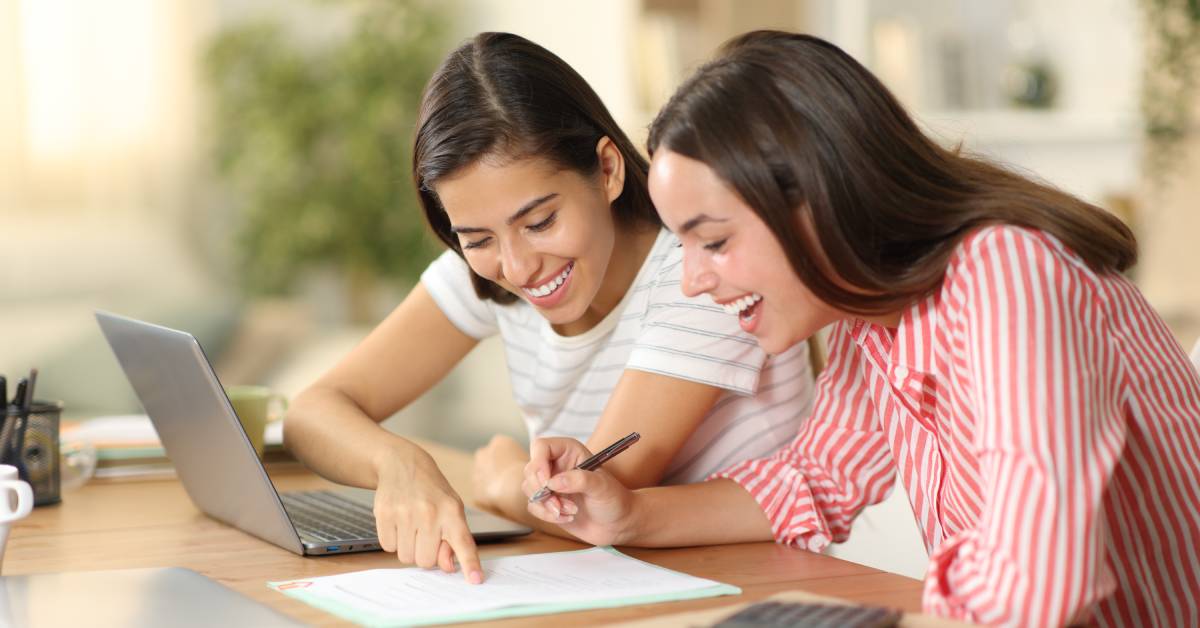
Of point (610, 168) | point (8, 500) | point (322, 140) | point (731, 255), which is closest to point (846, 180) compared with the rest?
point (731, 255)

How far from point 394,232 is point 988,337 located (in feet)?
11.1

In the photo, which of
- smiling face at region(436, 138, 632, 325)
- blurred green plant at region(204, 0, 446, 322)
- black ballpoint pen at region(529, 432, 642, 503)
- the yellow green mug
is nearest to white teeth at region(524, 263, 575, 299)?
smiling face at region(436, 138, 632, 325)

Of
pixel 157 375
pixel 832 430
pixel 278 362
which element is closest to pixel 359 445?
pixel 157 375

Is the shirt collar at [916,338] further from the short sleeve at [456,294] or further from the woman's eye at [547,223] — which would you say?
the short sleeve at [456,294]

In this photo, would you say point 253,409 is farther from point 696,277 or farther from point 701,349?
point 696,277

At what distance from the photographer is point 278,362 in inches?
148

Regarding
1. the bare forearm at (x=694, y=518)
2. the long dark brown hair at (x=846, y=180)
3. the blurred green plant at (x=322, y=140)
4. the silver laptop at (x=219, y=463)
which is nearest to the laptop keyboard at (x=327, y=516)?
the silver laptop at (x=219, y=463)

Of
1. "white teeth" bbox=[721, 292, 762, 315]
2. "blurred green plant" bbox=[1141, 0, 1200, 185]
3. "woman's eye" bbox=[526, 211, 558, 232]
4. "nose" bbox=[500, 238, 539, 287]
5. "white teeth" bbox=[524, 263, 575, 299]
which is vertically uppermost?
"blurred green plant" bbox=[1141, 0, 1200, 185]

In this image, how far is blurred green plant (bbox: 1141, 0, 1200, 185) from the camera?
9.44 ft

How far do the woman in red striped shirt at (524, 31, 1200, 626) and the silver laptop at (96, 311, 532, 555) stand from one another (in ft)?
0.71

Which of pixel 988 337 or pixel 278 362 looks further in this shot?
pixel 278 362

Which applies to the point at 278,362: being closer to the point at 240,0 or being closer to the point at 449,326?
the point at 240,0

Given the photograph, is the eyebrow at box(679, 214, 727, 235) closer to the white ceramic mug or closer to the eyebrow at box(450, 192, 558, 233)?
the eyebrow at box(450, 192, 558, 233)

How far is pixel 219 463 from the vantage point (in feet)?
4.26
